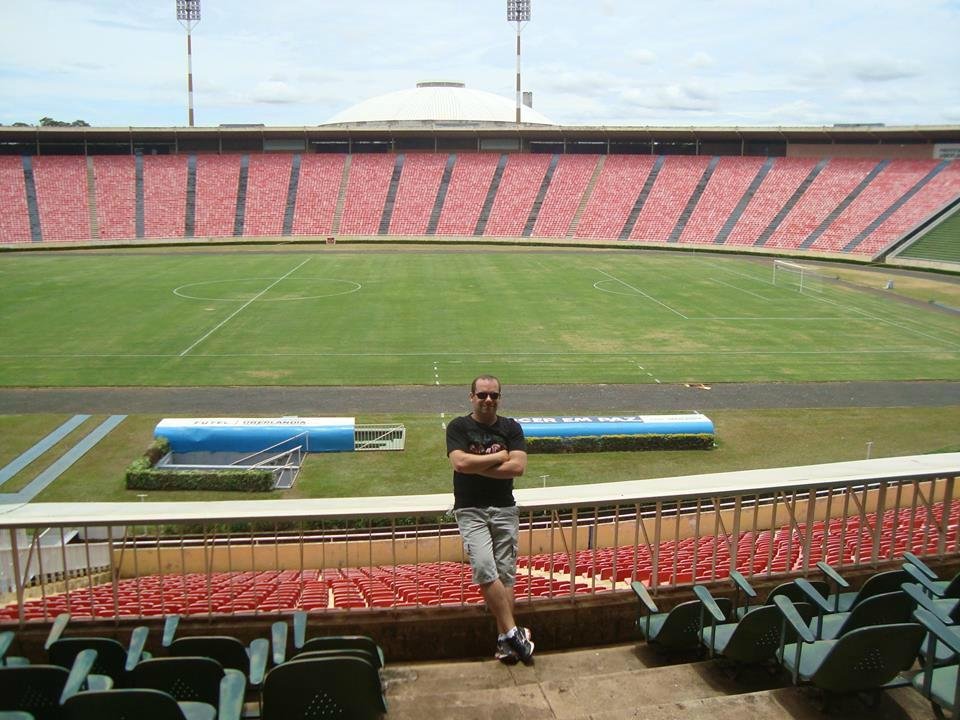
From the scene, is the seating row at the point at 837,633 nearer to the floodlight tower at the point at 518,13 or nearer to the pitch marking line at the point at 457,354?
the pitch marking line at the point at 457,354

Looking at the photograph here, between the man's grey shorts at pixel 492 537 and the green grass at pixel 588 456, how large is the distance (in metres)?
13.7

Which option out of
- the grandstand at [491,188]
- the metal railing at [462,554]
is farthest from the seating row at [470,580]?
the grandstand at [491,188]

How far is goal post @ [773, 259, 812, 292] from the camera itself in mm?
52875

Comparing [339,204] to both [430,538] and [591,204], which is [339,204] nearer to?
[591,204]

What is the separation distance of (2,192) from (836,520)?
255 ft

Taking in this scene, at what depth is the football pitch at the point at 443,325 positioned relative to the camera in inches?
1273

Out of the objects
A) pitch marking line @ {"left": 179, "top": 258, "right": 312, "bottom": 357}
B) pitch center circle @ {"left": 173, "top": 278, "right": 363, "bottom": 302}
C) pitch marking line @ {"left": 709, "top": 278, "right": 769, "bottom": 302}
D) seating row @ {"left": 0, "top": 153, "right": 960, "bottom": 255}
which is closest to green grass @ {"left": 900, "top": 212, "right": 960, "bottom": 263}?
seating row @ {"left": 0, "top": 153, "right": 960, "bottom": 255}

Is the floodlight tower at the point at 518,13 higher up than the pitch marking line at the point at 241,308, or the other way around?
the floodlight tower at the point at 518,13

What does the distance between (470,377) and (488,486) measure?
2407cm

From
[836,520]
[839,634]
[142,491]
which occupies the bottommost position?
[142,491]

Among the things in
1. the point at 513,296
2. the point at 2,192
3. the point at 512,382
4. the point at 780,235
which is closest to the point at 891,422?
the point at 512,382

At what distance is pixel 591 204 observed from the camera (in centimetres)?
7775

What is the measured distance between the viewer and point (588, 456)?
2377 cm

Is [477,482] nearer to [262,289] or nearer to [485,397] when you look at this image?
[485,397]
